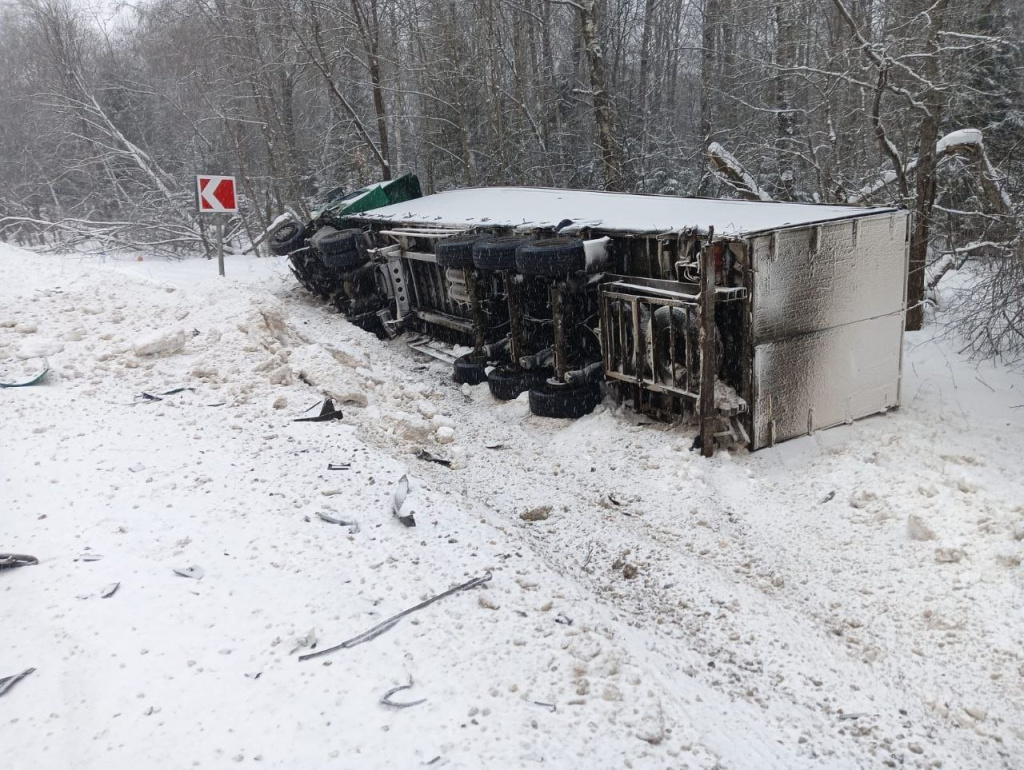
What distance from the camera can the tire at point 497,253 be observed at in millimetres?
7309

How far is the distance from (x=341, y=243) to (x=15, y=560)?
764 cm

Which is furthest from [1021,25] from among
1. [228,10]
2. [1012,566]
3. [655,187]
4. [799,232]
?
[228,10]

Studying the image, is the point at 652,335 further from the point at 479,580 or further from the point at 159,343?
the point at 159,343

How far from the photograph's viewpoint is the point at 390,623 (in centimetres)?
352

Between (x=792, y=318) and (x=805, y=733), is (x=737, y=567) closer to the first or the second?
(x=805, y=733)

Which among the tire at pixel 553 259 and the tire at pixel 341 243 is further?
the tire at pixel 341 243

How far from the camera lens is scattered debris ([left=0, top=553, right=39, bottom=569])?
352 cm

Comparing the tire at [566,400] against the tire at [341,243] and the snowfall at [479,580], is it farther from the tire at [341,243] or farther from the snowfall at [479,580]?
the tire at [341,243]

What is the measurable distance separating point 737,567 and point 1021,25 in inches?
587

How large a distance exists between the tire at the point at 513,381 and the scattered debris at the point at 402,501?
2864 mm

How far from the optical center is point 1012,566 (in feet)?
14.1

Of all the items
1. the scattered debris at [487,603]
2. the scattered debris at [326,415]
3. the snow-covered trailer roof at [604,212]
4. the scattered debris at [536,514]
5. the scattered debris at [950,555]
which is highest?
the snow-covered trailer roof at [604,212]

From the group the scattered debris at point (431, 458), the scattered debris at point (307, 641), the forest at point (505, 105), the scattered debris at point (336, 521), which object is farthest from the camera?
the forest at point (505, 105)

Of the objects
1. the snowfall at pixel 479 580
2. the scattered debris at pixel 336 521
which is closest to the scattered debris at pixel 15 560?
the snowfall at pixel 479 580
